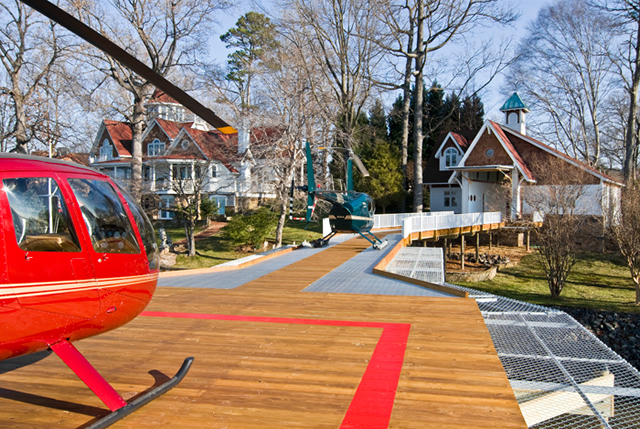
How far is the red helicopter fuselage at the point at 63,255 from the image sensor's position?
3180 millimetres

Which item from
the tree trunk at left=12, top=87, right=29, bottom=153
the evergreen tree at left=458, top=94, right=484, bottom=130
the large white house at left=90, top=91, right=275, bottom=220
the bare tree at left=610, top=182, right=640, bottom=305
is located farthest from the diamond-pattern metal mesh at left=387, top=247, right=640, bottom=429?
the evergreen tree at left=458, top=94, right=484, bottom=130

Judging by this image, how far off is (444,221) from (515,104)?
18.9 m

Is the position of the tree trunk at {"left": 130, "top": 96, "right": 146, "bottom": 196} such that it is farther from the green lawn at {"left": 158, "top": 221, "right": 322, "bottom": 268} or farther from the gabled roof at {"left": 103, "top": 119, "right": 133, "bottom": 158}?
the gabled roof at {"left": 103, "top": 119, "right": 133, "bottom": 158}

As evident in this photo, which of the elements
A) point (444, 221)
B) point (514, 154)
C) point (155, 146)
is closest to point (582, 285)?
point (444, 221)

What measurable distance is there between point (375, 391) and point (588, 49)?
40315 mm

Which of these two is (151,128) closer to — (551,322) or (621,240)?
(621,240)

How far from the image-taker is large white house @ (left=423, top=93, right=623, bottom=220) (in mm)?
26406

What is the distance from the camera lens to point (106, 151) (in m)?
41.9

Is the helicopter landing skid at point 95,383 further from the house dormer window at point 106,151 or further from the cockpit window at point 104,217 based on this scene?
the house dormer window at point 106,151

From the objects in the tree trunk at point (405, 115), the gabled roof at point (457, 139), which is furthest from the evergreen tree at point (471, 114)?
the tree trunk at point (405, 115)

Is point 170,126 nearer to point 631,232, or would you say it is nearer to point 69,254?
point 631,232

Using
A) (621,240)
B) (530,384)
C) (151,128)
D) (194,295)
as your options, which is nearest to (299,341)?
(530,384)

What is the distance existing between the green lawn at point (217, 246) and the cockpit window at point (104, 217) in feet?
72.5

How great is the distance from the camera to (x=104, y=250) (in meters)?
3.77
